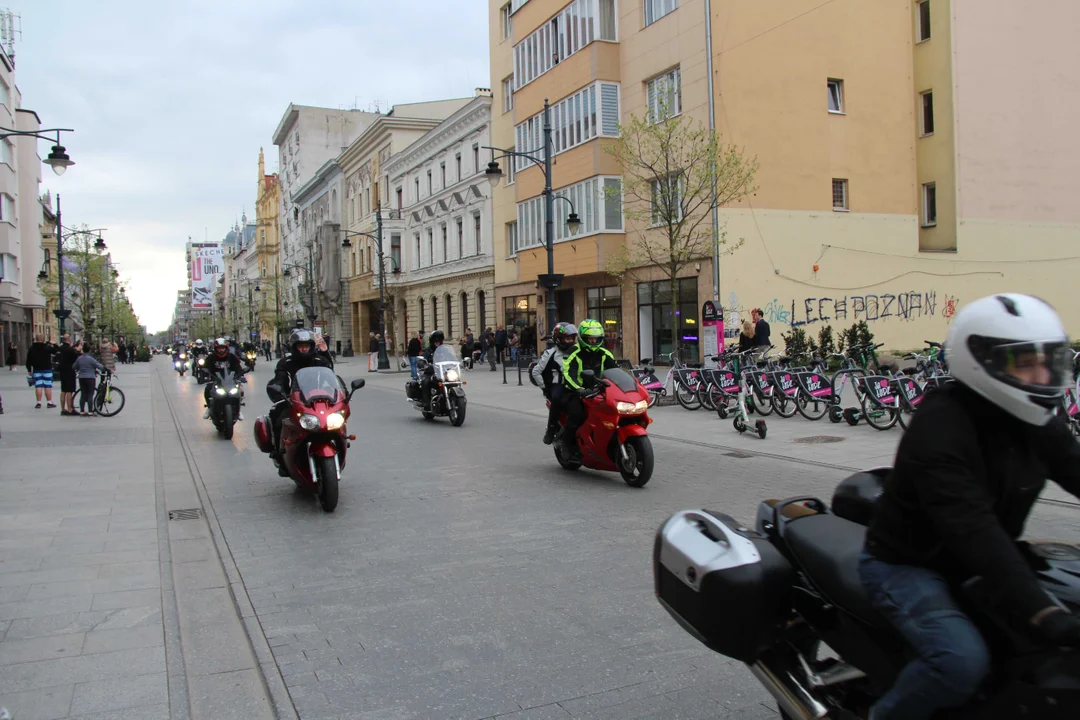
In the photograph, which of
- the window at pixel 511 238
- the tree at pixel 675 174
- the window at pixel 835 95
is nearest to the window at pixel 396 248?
the window at pixel 511 238

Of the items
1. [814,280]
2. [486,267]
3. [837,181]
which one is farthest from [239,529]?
[486,267]

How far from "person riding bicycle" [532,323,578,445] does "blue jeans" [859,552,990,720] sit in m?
7.01

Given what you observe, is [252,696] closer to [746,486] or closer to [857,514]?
[857,514]

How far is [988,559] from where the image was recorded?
2.16 m

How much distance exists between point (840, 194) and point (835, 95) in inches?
122

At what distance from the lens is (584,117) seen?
29.1m

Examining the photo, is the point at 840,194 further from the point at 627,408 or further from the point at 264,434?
the point at 264,434

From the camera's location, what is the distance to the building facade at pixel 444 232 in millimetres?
41781

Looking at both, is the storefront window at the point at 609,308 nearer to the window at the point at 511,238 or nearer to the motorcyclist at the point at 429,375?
the window at the point at 511,238

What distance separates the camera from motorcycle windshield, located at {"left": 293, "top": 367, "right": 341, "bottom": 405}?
7.75 metres

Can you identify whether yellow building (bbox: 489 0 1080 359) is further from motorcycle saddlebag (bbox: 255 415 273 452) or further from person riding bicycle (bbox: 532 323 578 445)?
motorcycle saddlebag (bbox: 255 415 273 452)

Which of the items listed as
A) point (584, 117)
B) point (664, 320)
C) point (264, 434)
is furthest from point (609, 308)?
point (264, 434)

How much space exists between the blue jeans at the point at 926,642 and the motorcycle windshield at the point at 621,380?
6228 millimetres

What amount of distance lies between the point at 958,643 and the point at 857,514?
0.67 meters
